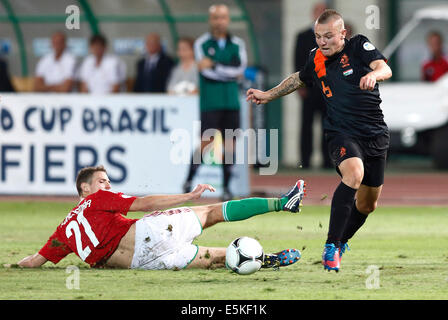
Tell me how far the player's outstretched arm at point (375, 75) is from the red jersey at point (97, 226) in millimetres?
1778

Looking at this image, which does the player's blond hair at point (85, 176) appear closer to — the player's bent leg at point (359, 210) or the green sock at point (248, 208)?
the green sock at point (248, 208)

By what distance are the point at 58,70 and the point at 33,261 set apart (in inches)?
387

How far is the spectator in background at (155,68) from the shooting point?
17.4 m

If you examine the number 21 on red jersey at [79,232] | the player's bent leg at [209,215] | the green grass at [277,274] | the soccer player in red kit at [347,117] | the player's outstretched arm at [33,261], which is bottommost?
the green grass at [277,274]

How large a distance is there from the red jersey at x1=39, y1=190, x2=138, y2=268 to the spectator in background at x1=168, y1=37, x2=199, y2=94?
7.67 meters

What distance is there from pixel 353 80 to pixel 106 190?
1.97 metres

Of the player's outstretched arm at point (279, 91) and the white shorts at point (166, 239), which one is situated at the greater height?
the player's outstretched arm at point (279, 91)

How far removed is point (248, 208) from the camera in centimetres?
803

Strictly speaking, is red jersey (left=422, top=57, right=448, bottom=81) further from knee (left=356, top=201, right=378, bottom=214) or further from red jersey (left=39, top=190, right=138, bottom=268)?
red jersey (left=39, top=190, right=138, bottom=268)

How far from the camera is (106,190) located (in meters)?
8.02

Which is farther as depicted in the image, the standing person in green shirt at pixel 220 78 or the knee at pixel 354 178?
the standing person in green shirt at pixel 220 78

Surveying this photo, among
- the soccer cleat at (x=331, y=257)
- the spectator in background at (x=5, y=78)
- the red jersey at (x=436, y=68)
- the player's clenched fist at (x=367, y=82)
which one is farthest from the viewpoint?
the red jersey at (x=436, y=68)

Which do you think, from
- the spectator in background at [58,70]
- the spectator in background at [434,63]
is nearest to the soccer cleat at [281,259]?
the spectator in background at [58,70]
